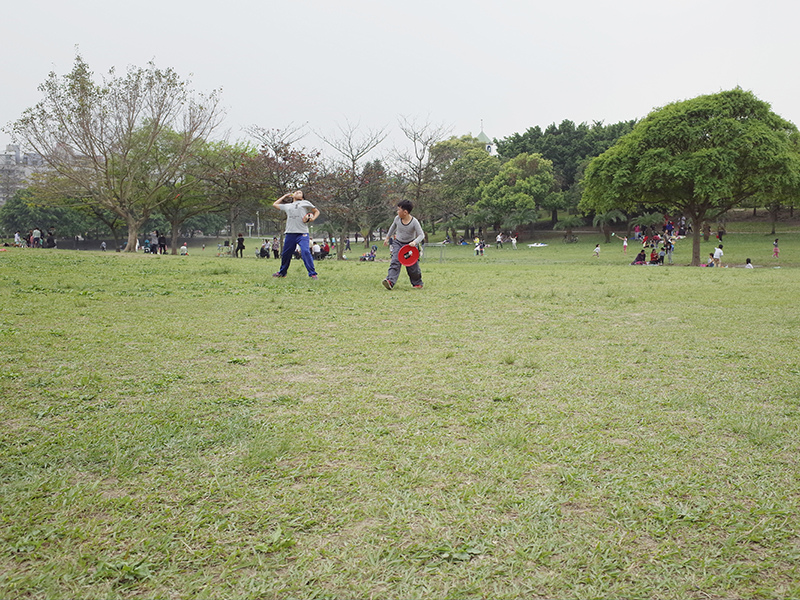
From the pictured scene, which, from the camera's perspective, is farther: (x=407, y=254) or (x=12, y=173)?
(x=12, y=173)

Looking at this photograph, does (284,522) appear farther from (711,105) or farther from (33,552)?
(711,105)

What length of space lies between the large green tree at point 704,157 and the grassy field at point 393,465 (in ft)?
71.1

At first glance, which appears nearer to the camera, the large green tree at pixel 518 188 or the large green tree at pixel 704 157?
the large green tree at pixel 704 157

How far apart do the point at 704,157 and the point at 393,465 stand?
26227 mm

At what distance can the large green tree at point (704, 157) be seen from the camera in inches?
950

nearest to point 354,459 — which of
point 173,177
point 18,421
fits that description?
point 18,421

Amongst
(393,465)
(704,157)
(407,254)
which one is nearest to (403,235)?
(407,254)

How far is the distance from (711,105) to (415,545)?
95.6 feet

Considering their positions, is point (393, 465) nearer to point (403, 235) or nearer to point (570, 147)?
point (403, 235)

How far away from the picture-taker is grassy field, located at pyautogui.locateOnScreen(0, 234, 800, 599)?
1.93m

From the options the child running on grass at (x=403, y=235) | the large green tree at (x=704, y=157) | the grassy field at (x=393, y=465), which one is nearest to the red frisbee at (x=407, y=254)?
the child running on grass at (x=403, y=235)

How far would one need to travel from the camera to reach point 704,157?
24.2m

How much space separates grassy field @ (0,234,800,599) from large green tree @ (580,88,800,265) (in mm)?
21671

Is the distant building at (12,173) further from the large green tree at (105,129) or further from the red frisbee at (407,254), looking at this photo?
the red frisbee at (407,254)
